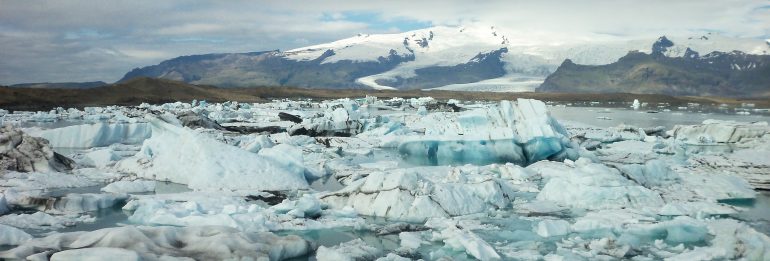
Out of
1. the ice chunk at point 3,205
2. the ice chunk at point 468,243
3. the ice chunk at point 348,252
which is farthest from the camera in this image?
the ice chunk at point 3,205

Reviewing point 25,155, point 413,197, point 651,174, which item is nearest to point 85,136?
point 25,155

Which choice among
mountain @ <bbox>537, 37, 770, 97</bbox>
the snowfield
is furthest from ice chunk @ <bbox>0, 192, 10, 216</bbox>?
mountain @ <bbox>537, 37, 770, 97</bbox>

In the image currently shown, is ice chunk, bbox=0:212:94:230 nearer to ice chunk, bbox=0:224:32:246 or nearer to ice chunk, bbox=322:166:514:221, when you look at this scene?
ice chunk, bbox=0:224:32:246

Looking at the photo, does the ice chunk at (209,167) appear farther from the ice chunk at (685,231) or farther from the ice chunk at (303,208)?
the ice chunk at (685,231)

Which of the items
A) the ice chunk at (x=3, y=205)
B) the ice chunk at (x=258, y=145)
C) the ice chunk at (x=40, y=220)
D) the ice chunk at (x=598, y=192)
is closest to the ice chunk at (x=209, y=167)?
the ice chunk at (x=258, y=145)

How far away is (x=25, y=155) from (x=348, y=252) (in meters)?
8.04

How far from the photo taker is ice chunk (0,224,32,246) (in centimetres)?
647

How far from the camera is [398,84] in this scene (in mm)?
184250

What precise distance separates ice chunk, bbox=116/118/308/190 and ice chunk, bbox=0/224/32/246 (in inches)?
158

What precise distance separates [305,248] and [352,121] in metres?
15.6

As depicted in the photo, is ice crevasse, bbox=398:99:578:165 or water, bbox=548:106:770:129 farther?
water, bbox=548:106:770:129

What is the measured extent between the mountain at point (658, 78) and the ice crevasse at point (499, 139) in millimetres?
129932

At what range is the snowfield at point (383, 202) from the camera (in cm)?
664

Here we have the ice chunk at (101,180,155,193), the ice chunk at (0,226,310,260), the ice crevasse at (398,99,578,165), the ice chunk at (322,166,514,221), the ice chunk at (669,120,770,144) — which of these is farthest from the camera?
→ the ice chunk at (669,120,770,144)
